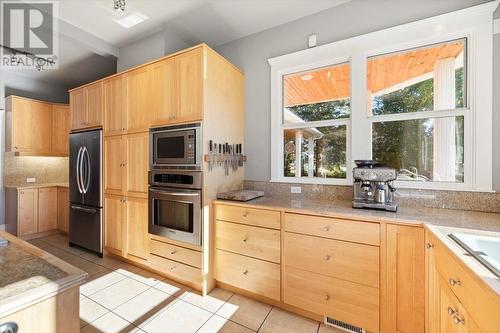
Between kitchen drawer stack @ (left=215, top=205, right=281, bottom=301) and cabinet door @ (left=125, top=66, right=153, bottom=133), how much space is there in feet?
4.39

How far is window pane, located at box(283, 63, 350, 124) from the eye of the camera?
2.40 m

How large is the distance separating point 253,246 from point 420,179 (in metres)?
1.63

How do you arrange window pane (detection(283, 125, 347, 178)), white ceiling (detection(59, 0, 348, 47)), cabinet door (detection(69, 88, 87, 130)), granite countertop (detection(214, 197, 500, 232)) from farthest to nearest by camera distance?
cabinet door (detection(69, 88, 87, 130)) < window pane (detection(283, 125, 347, 178)) < white ceiling (detection(59, 0, 348, 47)) < granite countertop (detection(214, 197, 500, 232))

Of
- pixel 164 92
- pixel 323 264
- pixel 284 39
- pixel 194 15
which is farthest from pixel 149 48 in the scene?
pixel 323 264

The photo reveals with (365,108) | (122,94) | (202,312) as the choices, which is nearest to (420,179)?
(365,108)

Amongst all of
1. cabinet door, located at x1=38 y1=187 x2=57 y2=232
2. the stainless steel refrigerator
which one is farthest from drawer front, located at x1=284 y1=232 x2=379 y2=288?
cabinet door, located at x1=38 y1=187 x2=57 y2=232

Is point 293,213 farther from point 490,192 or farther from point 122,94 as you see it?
point 122,94

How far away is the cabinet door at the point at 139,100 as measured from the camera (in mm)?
2541

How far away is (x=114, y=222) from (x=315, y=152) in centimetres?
264

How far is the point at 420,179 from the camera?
79.9 inches

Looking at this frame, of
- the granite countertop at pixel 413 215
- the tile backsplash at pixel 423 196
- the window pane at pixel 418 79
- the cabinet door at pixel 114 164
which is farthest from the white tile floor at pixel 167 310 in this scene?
the window pane at pixel 418 79

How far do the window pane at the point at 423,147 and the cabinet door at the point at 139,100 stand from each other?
243 cm

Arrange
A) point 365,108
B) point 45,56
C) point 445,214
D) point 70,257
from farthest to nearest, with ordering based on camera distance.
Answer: point 45,56 → point 70,257 → point 365,108 → point 445,214

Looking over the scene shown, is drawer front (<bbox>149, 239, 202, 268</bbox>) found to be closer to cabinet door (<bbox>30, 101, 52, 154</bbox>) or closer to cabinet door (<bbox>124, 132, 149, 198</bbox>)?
cabinet door (<bbox>124, 132, 149, 198</bbox>)
